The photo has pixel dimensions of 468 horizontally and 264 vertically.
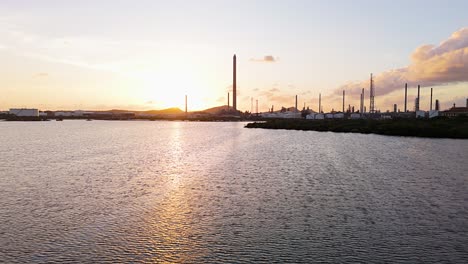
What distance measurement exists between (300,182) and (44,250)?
20.9 meters

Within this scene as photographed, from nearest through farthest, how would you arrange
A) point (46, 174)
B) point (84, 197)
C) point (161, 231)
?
point (161, 231) < point (84, 197) < point (46, 174)

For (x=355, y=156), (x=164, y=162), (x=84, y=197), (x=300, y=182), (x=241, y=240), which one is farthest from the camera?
(x=355, y=156)

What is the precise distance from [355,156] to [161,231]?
38.3 m

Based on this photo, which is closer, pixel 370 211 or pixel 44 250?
pixel 44 250

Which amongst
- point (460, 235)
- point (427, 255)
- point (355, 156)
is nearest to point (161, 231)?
point (427, 255)

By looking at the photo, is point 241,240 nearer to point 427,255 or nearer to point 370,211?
point 427,255

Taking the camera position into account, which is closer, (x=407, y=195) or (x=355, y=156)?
(x=407, y=195)

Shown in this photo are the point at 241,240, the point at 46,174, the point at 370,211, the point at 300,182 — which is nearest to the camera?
the point at 241,240

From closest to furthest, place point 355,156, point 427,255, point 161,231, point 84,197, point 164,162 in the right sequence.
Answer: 1. point 427,255
2. point 161,231
3. point 84,197
4. point 164,162
5. point 355,156

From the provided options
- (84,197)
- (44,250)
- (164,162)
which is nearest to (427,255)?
(44,250)

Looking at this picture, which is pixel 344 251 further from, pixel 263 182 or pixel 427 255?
pixel 263 182

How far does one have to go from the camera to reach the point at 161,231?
1922 centimetres

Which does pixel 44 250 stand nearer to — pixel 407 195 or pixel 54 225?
pixel 54 225

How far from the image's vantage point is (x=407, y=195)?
27359 millimetres
